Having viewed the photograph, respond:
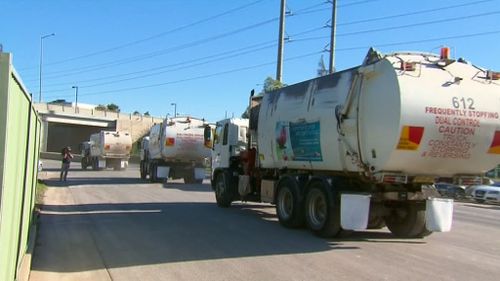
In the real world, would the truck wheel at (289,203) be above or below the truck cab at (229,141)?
below

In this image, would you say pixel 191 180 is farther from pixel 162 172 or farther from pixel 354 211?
pixel 354 211

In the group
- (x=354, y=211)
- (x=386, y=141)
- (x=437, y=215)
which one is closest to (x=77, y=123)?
(x=354, y=211)

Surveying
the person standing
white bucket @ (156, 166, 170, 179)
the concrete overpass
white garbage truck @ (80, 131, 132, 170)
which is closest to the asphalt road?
the person standing

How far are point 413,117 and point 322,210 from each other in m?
3.03

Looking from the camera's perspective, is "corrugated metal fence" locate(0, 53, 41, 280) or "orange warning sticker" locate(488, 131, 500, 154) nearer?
"corrugated metal fence" locate(0, 53, 41, 280)

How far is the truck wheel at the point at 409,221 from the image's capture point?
11898mm

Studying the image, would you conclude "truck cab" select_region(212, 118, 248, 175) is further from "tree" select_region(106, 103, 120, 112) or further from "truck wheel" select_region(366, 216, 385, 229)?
"tree" select_region(106, 103, 120, 112)

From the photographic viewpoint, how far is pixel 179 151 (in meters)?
28.7

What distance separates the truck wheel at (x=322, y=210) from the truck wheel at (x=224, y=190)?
534 centimetres

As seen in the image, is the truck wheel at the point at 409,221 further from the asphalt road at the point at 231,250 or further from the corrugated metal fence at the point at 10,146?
the corrugated metal fence at the point at 10,146

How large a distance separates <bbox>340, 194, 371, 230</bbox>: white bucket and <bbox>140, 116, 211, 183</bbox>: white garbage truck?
17.7 metres

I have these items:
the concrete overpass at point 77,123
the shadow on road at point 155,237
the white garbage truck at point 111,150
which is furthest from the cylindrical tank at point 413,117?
the concrete overpass at point 77,123

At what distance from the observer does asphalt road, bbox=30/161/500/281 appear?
8273 millimetres

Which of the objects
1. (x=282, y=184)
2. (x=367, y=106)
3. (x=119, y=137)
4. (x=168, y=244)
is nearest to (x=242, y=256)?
(x=168, y=244)
